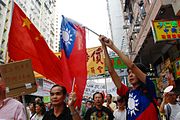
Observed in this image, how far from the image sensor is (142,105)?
2.56 m

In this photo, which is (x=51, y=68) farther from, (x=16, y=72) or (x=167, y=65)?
(x=167, y=65)

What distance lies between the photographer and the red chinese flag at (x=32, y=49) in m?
4.00

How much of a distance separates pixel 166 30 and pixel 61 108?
4.55 metres

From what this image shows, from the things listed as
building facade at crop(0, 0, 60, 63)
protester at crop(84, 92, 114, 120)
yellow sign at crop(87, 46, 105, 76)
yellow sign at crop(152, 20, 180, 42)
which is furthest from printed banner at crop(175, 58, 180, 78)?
building facade at crop(0, 0, 60, 63)

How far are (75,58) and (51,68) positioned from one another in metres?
0.47

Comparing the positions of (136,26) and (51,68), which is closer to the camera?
(51,68)

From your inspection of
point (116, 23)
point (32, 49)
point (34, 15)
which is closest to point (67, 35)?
point (32, 49)

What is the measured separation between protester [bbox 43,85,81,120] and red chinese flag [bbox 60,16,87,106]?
0.81 m

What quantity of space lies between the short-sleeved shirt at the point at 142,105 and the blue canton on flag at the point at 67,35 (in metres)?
2.19

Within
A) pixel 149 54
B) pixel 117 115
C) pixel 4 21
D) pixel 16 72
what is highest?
pixel 4 21

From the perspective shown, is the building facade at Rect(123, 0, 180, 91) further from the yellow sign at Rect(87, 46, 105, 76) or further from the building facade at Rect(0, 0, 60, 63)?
the building facade at Rect(0, 0, 60, 63)

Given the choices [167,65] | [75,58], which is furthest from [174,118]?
[167,65]

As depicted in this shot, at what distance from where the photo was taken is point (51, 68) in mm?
4305

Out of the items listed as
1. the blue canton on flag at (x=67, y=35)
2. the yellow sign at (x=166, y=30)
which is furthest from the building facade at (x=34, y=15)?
→ the blue canton on flag at (x=67, y=35)
